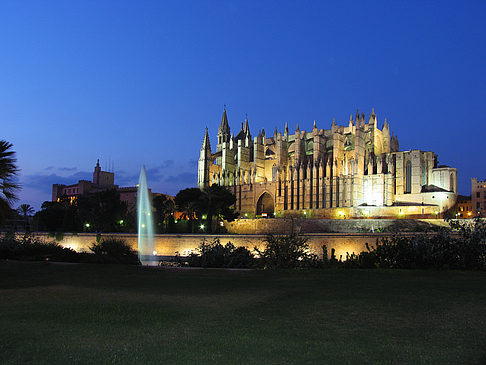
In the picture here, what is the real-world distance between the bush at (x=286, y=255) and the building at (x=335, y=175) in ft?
130

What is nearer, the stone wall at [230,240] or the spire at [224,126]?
the stone wall at [230,240]

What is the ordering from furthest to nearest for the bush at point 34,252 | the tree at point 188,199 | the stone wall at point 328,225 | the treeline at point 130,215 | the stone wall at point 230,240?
the tree at point 188,199, the treeline at point 130,215, the stone wall at point 328,225, the stone wall at point 230,240, the bush at point 34,252

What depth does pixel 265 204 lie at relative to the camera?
234 feet

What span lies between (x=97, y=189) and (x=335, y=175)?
54.6m

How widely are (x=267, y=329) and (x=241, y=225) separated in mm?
50203

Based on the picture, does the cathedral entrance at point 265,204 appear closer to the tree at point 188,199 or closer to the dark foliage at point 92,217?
the tree at point 188,199

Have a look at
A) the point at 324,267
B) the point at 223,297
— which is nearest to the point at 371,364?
the point at 223,297

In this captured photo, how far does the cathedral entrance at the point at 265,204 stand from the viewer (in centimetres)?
7073

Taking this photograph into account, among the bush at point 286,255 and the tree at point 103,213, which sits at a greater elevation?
the tree at point 103,213

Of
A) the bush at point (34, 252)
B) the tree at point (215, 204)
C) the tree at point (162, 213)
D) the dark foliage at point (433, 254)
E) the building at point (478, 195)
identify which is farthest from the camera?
the building at point (478, 195)

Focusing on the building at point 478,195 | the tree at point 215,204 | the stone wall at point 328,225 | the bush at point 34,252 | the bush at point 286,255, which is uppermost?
the building at point 478,195

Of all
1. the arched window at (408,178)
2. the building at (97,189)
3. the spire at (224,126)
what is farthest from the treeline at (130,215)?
the spire at (224,126)

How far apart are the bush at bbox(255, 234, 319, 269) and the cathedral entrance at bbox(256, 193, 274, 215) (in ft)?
172

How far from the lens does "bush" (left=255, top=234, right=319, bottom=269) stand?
17.1 metres
